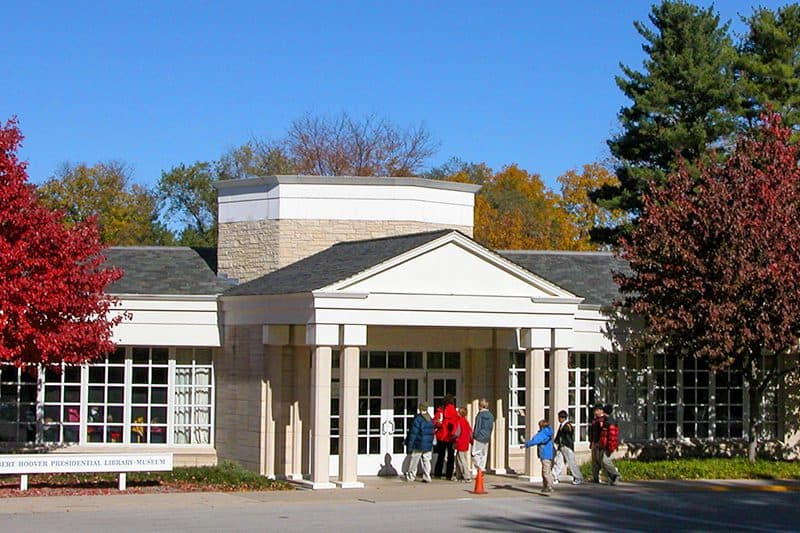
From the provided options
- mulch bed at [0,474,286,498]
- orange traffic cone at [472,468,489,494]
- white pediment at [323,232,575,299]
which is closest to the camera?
mulch bed at [0,474,286,498]

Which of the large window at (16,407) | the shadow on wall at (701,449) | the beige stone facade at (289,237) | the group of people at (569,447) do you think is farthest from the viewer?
the shadow on wall at (701,449)

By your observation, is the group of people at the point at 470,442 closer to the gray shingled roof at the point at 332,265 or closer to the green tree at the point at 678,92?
the gray shingled roof at the point at 332,265

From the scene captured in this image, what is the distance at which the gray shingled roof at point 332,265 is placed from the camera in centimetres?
2434

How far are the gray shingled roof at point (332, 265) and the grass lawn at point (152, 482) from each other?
352cm

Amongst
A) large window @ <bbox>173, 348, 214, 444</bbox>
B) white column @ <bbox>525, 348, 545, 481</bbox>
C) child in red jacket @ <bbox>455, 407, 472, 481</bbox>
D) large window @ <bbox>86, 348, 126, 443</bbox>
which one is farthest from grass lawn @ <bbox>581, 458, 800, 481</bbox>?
large window @ <bbox>86, 348, 126, 443</bbox>

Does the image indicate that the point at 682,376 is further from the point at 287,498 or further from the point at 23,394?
the point at 23,394

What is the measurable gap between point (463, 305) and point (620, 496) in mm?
4485

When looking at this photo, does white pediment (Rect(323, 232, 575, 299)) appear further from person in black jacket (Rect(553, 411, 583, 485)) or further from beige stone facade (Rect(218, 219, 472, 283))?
beige stone facade (Rect(218, 219, 472, 283))

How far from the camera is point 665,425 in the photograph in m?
30.2

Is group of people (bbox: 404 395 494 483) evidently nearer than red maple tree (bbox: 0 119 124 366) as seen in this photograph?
No

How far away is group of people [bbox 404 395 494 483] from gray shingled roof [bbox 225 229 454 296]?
3194 mm

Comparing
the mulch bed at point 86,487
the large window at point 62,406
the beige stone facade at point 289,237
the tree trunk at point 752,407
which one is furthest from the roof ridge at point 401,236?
the tree trunk at point 752,407

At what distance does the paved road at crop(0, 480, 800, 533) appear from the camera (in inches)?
738

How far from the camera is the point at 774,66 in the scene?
44500mm
